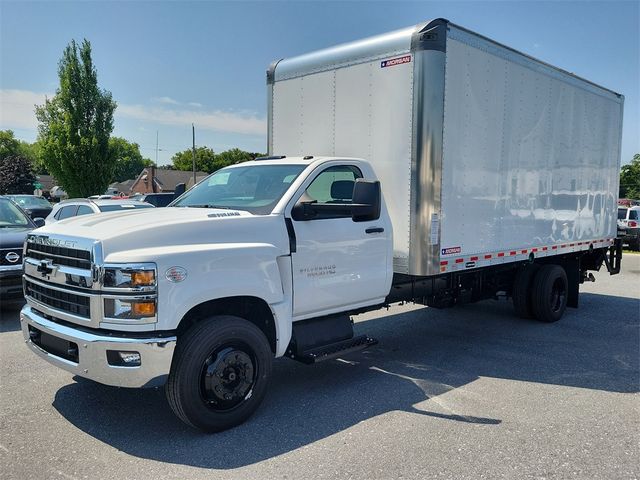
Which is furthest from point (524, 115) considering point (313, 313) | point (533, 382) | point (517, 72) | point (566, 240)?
point (313, 313)

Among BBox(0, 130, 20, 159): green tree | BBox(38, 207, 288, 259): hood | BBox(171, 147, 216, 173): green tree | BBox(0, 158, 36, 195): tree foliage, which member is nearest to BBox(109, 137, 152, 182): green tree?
BBox(0, 130, 20, 159): green tree

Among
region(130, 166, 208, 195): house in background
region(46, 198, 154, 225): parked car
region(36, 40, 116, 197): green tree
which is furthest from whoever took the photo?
region(130, 166, 208, 195): house in background

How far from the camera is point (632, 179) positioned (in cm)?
A: 8569

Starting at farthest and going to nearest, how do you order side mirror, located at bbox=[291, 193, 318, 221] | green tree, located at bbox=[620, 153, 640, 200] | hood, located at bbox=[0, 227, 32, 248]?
green tree, located at bbox=[620, 153, 640, 200] → hood, located at bbox=[0, 227, 32, 248] → side mirror, located at bbox=[291, 193, 318, 221]

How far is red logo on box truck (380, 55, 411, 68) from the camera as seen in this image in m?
5.52

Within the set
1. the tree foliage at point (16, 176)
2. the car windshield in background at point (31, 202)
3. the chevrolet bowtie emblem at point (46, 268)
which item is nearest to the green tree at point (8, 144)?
the tree foliage at point (16, 176)

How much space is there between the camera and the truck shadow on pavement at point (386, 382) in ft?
13.4

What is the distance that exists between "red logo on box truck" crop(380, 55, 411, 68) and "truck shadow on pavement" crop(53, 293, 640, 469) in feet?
10.7

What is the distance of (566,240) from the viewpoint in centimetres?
841

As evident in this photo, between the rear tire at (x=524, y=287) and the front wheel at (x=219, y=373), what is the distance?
519 cm

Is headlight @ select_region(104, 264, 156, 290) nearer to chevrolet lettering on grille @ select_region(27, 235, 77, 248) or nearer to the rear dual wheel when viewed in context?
chevrolet lettering on grille @ select_region(27, 235, 77, 248)

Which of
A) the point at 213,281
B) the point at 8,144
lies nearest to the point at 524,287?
the point at 213,281

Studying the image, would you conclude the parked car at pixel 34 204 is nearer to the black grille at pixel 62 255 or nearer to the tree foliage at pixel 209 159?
the black grille at pixel 62 255

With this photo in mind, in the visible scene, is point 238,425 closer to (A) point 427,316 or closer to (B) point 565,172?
(A) point 427,316
